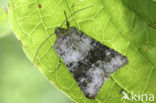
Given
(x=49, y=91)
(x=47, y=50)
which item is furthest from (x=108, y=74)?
(x=49, y=91)

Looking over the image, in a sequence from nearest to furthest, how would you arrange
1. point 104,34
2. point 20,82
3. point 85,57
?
point 104,34 < point 85,57 < point 20,82

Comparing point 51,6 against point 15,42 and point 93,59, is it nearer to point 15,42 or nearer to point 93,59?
point 93,59

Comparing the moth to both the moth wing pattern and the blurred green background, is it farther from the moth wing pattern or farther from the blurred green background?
the blurred green background

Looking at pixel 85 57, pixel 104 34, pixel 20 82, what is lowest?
pixel 20 82

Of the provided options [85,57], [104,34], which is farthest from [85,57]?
[104,34]

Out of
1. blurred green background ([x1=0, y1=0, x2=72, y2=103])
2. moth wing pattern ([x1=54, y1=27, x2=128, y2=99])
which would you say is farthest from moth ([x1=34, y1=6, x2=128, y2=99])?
blurred green background ([x1=0, y1=0, x2=72, y2=103])

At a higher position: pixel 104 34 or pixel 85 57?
pixel 104 34

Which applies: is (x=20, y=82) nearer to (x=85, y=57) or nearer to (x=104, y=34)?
(x=85, y=57)
